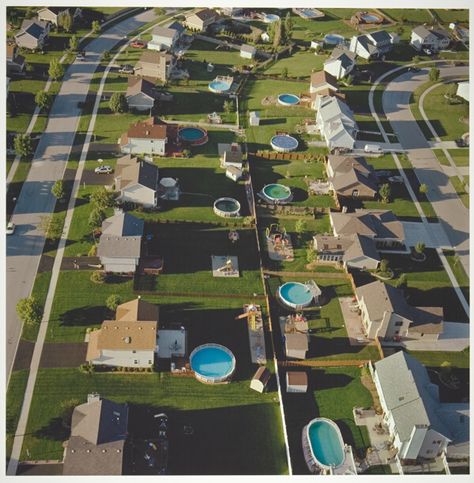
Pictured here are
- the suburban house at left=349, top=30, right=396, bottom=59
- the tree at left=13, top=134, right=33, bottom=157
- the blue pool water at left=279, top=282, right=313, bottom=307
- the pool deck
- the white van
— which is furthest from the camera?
the suburban house at left=349, top=30, right=396, bottom=59

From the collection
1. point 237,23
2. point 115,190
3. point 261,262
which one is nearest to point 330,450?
point 261,262

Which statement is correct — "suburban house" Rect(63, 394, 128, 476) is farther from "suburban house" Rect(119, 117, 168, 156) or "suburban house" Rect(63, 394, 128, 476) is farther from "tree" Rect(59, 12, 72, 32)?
"tree" Rect(59, 12, 72, 32)

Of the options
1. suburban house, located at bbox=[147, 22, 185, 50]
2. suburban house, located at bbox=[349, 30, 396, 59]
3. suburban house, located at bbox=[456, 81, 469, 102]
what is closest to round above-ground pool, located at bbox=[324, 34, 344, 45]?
suburban house, located at bbox=[349, 30, 396, 59]

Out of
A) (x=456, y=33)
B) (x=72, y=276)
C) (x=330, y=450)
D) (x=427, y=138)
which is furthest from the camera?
(x=456, y=33)

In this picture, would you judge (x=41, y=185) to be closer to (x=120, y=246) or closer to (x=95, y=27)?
(x=120, y=246)

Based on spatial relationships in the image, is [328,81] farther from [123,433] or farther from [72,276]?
[123,433]

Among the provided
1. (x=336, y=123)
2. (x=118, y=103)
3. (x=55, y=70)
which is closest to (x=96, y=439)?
(x=118, y=103)
